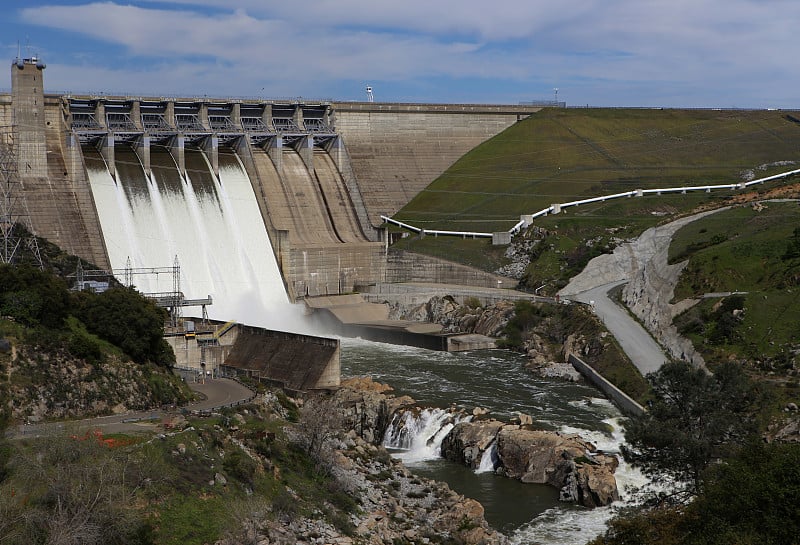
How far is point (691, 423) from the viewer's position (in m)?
36.8

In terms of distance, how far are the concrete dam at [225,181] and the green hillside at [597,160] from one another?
415 centimetres

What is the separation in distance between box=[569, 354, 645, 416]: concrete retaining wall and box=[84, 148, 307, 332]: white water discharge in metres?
21.7

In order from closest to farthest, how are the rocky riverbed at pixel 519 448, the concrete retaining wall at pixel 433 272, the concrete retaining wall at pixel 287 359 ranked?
the rocky riverbed at pixel 519 448
the concrete retaining wall at pixel 287 359
the concrete retaining wall at pixel 433 272

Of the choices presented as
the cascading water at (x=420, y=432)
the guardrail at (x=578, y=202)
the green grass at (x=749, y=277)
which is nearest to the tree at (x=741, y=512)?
the cascading water at (x=420, y=432)

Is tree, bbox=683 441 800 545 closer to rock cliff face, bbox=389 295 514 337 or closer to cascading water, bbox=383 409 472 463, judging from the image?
cascading water, bbox=383 409 472 463

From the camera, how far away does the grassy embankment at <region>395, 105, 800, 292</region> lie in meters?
84.1

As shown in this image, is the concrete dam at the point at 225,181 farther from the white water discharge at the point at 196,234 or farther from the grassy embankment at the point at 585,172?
the grassy embankment at the point at 585,172

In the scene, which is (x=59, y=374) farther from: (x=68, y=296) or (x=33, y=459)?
(x=33, y=459)

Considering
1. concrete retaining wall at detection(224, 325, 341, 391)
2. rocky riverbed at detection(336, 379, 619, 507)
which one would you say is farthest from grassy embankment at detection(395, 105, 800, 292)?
rocky riverbed at detection(336, 379, 619, 507)

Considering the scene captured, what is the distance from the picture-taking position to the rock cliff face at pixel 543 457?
138 ft

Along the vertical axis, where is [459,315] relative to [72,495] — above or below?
below

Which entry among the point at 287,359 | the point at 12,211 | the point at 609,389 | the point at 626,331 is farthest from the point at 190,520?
the point at 12,211

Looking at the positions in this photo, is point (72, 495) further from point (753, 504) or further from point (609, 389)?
point (609, 389)

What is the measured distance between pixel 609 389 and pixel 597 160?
163 ft
